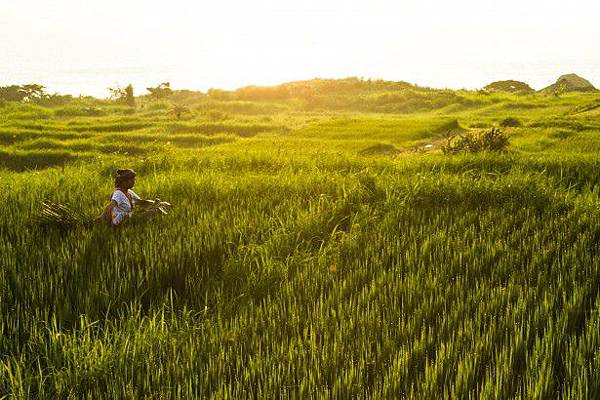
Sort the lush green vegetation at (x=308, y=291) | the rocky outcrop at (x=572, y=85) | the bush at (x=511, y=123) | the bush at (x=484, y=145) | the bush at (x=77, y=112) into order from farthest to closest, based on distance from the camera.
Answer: the rocky outcrop at (x=572, y=85)
the bush at (x=77, y=112)
the bush at (x=511, y=123)
the bush at (x=484, y=145)
the lush green vegetation at (x=308, y=291)

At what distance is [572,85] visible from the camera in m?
45.8

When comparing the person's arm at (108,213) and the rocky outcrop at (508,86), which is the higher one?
the rocky outcrop at (508,86)

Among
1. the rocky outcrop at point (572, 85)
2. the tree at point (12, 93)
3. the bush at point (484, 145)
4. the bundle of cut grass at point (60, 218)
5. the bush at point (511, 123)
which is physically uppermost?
the rocky outcrop at point (572, 85)

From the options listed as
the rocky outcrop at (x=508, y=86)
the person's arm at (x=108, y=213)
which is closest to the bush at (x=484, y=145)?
the person's arm at (x=108, y=213)

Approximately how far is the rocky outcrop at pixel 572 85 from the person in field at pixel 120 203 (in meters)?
40.3

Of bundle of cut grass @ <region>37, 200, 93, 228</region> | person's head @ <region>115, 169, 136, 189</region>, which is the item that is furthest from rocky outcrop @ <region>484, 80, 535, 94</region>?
bundle of cut grass @ <region>37, 200, 93, 228</region>

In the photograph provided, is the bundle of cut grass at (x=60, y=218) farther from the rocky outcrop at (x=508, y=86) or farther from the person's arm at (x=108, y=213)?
the rocky outcrop at (x=508, y=86)

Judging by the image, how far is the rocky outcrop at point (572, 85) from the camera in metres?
40.6

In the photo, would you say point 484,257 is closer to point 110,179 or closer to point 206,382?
point 206,382

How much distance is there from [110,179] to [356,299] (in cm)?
588

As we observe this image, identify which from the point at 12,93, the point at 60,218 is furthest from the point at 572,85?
the point at 60,218

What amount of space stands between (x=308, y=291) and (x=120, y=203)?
7.80 ft

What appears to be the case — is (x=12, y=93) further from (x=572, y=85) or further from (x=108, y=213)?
Answer: (x=572, y=85)

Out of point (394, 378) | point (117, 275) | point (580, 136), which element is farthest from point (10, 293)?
point (580, 136)
